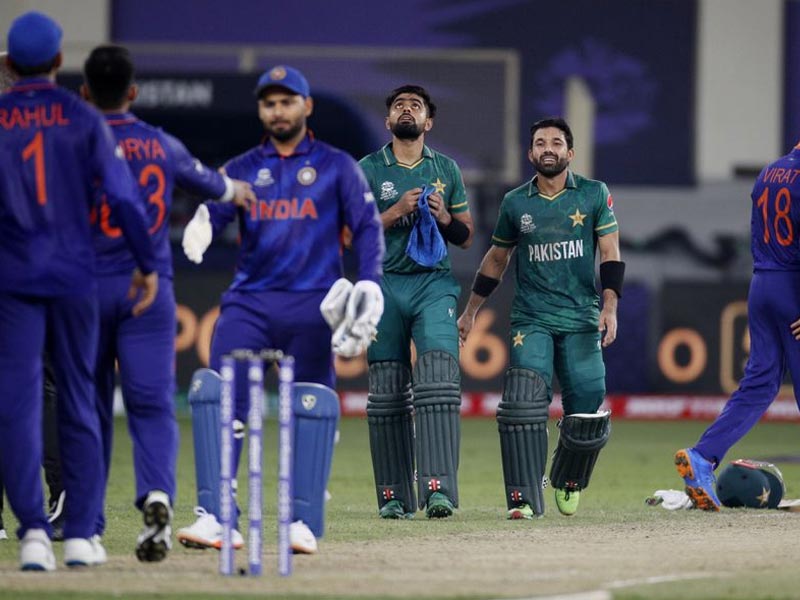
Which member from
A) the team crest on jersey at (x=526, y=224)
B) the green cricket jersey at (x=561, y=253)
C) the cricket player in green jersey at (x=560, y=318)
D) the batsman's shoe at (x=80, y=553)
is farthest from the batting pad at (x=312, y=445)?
the team crest on jersey at (x=526, y=224)

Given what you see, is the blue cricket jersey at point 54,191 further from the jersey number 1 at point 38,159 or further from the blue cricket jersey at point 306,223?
the blue cricket jersey at point 306,223

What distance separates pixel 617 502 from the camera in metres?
10.7

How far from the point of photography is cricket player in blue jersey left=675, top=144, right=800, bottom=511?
9453 mm

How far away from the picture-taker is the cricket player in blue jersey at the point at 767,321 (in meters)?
9.45

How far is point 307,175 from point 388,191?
2071 millimetres

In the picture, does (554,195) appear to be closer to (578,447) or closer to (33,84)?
(578,447)

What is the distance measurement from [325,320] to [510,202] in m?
2.62

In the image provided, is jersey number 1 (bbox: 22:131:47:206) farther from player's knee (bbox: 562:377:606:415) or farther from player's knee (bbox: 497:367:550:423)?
player's knee (bbox: 562:377:606:415)

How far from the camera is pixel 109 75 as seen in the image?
7.12 m

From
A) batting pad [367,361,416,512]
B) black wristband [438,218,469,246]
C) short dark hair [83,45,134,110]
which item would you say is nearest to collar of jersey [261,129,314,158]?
short dark hair [83,45,134,110]

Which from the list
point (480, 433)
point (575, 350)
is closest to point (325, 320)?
point (575, 350)

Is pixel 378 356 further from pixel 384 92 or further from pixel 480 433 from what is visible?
pixel 384 92

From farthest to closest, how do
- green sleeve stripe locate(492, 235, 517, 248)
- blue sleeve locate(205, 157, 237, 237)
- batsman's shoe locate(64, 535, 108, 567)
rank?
green sleeve stripe locate(492, 235, 517, 248)
blue sleeve locate(205, 157, 237, 237)
batsman's shoe locate(64, 535, 108, 567)

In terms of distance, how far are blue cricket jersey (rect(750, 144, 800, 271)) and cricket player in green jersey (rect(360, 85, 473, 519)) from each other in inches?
60.9
